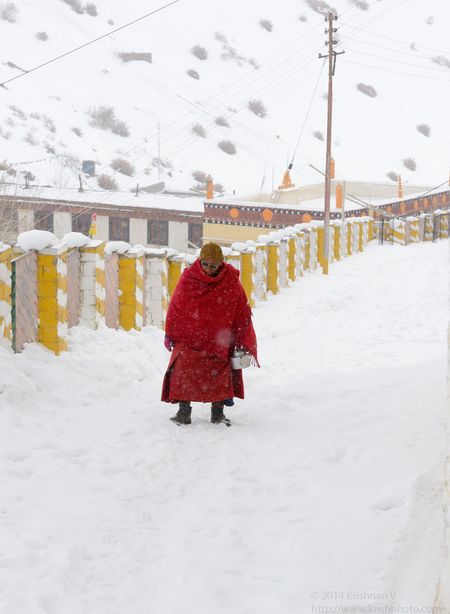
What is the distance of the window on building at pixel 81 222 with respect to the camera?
40375mm

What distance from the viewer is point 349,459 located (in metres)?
5.66

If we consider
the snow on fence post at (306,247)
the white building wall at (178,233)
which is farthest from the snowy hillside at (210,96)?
the snow on fence post at (306,247)

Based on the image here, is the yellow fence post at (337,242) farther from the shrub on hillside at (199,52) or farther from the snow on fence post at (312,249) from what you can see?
the shrub on hillside at (199,52)

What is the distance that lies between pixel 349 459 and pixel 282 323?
779 centimetres

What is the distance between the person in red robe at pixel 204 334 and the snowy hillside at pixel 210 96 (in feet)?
128

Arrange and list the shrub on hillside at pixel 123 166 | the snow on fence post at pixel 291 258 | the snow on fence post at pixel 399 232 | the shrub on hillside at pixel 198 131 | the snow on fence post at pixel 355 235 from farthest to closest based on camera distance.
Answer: the shrub on hillside at pixel 198 131
the shrub on hillside at pixel 123 166
the snow on fence post at pixel 399 232
the snow on fence post at pixel 355 235
the snow on fence post at pixel 291 258

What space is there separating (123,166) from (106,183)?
481 cm

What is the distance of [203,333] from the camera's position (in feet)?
21.7

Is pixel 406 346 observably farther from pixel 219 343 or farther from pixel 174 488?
pixel 174 488

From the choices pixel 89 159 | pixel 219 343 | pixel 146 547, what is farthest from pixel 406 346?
pixel 89 159

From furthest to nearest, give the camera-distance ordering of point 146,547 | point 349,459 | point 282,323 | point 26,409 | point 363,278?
point 363,278
point 282,323
point 26,409
point 349,459
point 146,547

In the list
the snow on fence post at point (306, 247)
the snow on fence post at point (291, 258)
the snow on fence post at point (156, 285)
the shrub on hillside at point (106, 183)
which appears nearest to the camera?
the snow on fence post at point (156, 285)

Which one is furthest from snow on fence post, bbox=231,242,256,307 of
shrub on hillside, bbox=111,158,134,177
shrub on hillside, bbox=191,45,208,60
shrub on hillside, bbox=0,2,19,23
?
shrub on hillside, bbox=191,45,208,60

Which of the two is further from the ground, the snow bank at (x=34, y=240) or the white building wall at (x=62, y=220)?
the white building wall at (x=62, y=220)
